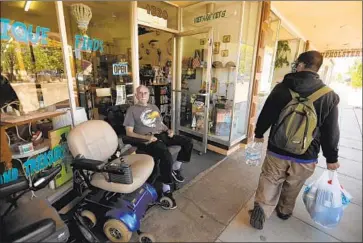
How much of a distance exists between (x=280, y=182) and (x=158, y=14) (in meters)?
2.55

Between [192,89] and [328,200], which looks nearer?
[328,200]

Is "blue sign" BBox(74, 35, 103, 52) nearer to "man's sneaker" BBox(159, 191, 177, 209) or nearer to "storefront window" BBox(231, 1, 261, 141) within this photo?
"man's sneaker" BBox(159, 191, 177, 209)

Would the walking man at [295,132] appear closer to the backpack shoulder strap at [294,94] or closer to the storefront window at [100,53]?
the backpack shoulder strap at [294,94]

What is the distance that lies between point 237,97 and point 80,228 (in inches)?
98.6

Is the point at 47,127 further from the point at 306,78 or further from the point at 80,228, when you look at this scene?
the point at 306,78

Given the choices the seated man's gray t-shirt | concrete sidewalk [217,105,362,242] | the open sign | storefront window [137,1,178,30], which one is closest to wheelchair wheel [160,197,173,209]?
concrete sidewalk [217,105,362,242]

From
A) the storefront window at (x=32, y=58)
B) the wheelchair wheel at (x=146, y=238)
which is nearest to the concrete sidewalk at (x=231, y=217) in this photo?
the wheelchair wheel at (x=146, y=238)

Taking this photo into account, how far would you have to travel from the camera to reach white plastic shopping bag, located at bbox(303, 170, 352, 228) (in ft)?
4.28

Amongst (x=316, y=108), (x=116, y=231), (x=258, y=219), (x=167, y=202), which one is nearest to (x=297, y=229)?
(x=258, y=219)

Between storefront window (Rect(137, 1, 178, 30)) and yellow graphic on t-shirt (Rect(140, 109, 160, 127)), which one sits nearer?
yellow graphic on t-shirt (Rect(140, 109, 160, 127))

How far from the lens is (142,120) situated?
1.98 m

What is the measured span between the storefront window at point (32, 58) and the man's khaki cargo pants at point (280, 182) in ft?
6.59

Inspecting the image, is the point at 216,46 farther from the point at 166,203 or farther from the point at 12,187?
the point at 12,187

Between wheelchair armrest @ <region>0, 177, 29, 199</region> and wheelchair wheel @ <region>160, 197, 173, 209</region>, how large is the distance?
1031 millimetres
